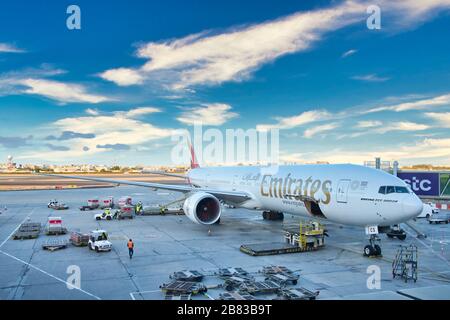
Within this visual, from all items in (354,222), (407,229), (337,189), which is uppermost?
(337,189)

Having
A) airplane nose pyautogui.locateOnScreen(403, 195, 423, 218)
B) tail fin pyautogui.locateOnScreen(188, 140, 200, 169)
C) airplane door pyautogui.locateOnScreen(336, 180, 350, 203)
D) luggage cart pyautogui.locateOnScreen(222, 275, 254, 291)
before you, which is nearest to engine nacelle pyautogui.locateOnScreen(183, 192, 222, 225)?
airplane door pyautogui.locateOnScreen(336, 180, 350, 203)

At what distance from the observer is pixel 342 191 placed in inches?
714

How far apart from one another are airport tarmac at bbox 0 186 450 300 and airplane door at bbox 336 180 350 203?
2.57 meters

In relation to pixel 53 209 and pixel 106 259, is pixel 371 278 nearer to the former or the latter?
pixel 106 259

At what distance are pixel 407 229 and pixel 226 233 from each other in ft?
41.0

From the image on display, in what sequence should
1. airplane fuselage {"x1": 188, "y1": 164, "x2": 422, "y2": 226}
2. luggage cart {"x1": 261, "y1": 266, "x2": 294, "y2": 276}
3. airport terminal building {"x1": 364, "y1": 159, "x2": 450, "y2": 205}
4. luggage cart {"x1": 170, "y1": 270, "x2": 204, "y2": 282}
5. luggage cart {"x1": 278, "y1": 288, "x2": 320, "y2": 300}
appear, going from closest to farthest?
1. luggage cart {"x1": 278, "y1": 288, "x2": 320, "y2": 300}
2. luggage cart {"x1": 170, "y1": 270, "x2": 204, "y2": 282}
3. luggage cart {"x1": 261, "y1": 266, "x2": 294, "y2": 276}
4. airplane fuselage {"x1": 188, "y1": 164, "x2": 422, "y2": 226}
5. airport terminal building {"x1": 364, "y1": 159, "x2": 450, "y2": 205}

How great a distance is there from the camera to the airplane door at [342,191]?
1798 centimetres

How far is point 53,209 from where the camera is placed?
124 ft

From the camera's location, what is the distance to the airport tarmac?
40.2ft
